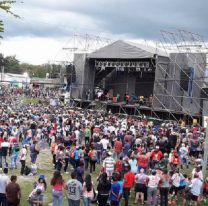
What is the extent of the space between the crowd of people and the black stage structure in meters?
8.61

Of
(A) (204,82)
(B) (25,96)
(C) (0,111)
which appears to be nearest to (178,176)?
(C) (0,111)

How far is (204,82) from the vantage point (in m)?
29.3

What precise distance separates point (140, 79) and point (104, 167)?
2512 centimetres

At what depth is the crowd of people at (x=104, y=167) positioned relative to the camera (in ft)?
31.4

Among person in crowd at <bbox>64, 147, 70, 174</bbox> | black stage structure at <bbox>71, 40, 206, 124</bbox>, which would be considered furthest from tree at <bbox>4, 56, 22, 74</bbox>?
person in crowd at <bbox>64, 147, 70, 174</bbox>

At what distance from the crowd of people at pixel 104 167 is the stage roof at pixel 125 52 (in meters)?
10.9

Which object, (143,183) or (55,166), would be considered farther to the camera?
(55,166)

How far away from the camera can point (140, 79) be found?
3697 centimetres

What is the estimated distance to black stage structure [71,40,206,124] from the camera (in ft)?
98.3

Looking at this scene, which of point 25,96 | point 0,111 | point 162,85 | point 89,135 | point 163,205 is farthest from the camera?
point 25,96

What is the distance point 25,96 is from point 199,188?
4159 cm

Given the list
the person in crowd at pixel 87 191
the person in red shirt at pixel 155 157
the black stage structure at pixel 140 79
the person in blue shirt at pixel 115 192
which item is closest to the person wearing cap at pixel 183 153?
the person in red shirt at pixel 155 157

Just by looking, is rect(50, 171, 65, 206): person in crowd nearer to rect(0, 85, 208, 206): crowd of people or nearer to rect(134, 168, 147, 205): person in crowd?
rect(0, 85, 208, 206): crowd of people

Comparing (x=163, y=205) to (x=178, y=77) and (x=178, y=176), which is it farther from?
(x=178, y=77)
